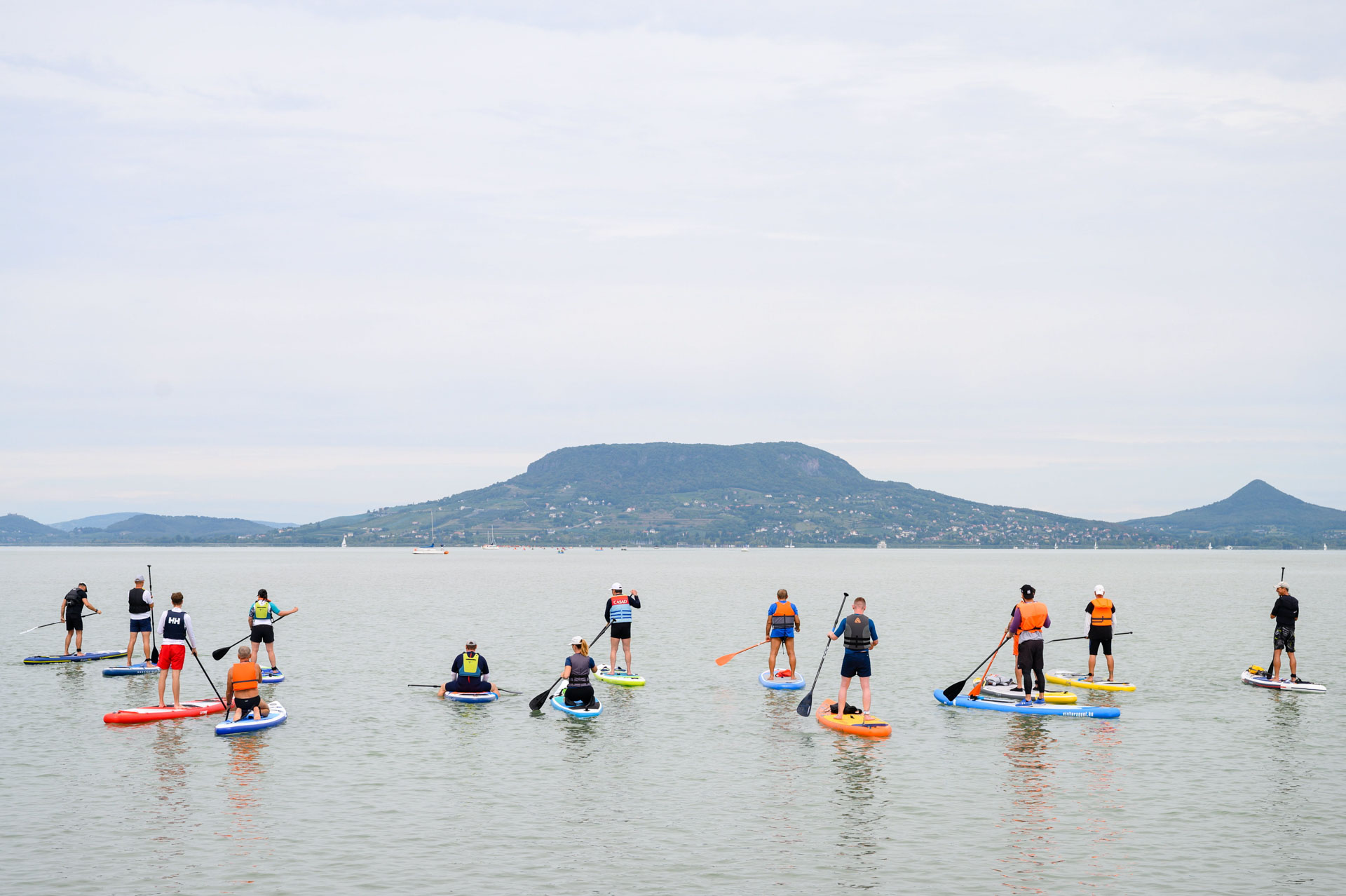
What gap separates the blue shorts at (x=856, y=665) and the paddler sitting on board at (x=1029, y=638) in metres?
3.96

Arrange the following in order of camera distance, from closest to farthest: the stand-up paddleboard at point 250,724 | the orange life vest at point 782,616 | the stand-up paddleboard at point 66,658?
the stand-up paddleboard at point 250,724, the orange life vest at point 782,616, the stand-up paddleboard at point 66,658

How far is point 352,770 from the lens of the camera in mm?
20750

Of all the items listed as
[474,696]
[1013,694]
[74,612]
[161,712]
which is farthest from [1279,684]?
[74,612]

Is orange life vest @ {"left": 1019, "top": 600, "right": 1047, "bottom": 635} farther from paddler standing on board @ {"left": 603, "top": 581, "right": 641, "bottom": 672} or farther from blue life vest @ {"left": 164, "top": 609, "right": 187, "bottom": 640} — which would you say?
blue life vest @ {"left": 164, "top": 609, "right": 187, "bottom": 640}

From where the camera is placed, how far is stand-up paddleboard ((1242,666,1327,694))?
3038 centimetres

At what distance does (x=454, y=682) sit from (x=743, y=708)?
758 centimetres

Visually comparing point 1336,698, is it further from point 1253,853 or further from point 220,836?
point 220,836

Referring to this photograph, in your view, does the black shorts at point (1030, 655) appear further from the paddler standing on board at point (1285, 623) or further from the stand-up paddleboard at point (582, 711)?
the stand-up paddleboard at point (582, 711)

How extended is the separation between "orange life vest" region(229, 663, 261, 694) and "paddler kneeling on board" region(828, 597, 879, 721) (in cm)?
1256

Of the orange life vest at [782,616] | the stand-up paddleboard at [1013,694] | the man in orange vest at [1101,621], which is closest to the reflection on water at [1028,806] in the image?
the stand-up paddleboard at [1013,694]

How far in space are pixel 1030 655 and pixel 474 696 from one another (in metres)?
13.9

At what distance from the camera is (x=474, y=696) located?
92.7 ft

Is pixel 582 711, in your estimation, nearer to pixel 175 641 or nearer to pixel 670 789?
pixel 670 789

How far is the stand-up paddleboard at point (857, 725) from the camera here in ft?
78.0
